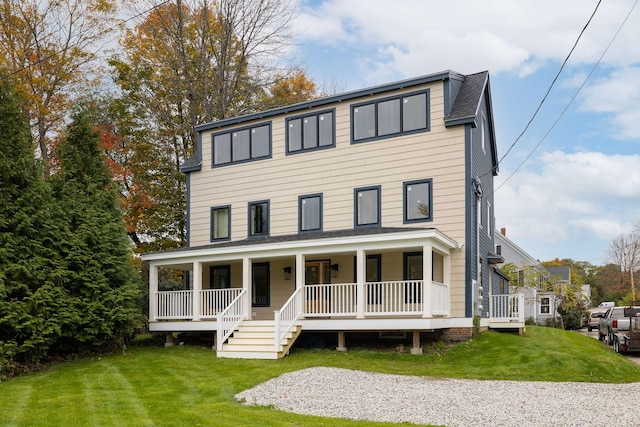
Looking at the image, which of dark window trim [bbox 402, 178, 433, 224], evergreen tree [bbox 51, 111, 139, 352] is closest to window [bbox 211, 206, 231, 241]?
evergreen tree [bbox 51, 111, 139, 352]

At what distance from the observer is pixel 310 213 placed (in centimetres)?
2083

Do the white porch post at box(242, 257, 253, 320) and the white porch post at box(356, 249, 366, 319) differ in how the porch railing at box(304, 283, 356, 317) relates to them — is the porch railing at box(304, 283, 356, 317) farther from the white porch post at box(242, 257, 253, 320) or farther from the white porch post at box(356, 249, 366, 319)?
the white porch post at box(242, 257, 253, 320)

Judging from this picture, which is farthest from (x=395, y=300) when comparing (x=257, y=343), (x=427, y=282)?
(x=257, y=343)

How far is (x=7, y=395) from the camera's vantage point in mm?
12164

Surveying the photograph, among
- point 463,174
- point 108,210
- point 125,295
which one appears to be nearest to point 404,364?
point 463,174

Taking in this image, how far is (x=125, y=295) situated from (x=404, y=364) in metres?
7.86

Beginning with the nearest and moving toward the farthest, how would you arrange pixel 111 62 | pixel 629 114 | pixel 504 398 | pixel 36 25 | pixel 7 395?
pixel 504 398
pixel 7 395
pixel 629 114
pixel 36 25
pixel 111 62

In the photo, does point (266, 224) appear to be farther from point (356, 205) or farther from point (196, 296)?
point (196, 296)

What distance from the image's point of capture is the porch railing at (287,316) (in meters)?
16.4

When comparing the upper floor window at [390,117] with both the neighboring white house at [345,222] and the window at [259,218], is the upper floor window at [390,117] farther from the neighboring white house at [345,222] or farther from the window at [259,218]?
the window at [259,218]

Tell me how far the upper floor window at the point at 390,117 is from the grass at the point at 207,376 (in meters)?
6.59

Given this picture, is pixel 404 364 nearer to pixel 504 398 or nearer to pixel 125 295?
pixel 504 398

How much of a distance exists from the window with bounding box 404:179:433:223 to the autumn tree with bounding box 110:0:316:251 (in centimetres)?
1312

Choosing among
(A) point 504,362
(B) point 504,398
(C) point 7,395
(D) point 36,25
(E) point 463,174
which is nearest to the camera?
(B) point 504,398
